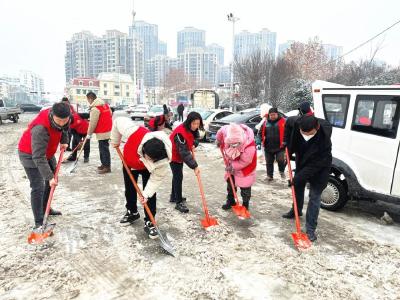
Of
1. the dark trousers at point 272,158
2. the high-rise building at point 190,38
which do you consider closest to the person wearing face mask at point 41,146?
the dark trousers at point 272,158

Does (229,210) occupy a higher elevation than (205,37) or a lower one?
lower

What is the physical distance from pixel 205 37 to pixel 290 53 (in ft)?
265

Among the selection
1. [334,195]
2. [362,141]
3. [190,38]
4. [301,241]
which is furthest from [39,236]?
[190,38]

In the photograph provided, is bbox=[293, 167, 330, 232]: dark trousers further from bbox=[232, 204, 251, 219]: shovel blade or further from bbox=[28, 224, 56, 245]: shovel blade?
bbox=[28, 224, 56, 245]: shovel blade

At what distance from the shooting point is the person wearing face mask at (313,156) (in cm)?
372

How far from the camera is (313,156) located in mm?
3789

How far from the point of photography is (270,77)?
2325 centimetres

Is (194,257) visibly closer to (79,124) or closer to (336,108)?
(336,108)

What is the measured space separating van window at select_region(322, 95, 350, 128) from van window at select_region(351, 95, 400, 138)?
0.57 ft

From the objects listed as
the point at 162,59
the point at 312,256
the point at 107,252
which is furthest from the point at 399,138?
the point at 162,59

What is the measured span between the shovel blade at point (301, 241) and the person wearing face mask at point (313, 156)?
12cm

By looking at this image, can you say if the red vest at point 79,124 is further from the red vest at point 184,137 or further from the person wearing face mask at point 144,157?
the person wearing face mask at point 144,157

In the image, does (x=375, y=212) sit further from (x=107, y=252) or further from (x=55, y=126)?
(x=55, y=126)

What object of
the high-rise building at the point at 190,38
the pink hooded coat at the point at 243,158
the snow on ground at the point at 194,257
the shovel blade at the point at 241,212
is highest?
the high-rise building at the point at 190,38
